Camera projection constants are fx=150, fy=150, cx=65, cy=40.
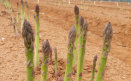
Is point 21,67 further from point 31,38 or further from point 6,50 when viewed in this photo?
point 31,38

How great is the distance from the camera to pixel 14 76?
2096 mm

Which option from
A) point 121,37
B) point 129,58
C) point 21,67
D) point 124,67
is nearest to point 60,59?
point 21,67

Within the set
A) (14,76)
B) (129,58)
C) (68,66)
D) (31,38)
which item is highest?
(31,38)

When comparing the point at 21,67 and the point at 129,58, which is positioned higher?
the point at 21,67

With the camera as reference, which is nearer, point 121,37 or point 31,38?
point 31,38

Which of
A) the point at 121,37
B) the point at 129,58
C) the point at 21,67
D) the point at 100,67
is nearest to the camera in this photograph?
the point at 100,67

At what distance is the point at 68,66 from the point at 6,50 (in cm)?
210

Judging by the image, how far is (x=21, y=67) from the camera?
234 cm

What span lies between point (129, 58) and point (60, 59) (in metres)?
2.17

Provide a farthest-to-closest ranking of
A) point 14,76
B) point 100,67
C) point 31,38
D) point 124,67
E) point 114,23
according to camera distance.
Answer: point 114,23
point 124,67
point 14,76
point 100,67
point 31,38

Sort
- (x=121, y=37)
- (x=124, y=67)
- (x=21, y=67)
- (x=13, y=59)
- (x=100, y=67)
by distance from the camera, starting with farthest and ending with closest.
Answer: (x=121, y=37) → (x=124, y=67) → (x=13, y=59) → (x=21, y=67) → (x=100, y=67)

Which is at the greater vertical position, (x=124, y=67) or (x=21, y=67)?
(x=21, y=67)

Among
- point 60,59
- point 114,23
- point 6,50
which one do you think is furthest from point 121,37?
point 6,50

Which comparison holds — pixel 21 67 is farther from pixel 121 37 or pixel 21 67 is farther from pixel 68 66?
pixel 121 37
